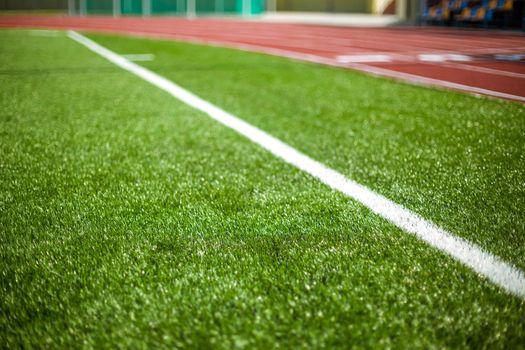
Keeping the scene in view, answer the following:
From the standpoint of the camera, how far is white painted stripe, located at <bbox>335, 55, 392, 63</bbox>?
29.6 feet

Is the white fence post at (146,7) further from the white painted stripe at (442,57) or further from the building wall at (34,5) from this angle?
the white painted stripe at (442,57)

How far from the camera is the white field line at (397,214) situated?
1760 millimetres

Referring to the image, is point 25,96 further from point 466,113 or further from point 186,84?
point 466,113

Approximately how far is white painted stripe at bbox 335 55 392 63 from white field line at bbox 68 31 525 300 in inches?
203

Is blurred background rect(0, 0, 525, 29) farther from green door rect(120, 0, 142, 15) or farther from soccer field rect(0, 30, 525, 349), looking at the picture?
soccer field rect(0, 30, 525, 349)

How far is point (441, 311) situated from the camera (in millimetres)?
1550

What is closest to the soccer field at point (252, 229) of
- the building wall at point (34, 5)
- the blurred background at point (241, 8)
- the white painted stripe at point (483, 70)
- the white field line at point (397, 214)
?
the white field line at point (397, 214)

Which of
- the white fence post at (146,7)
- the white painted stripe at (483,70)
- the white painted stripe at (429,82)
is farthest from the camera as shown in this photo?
the white fence post at (146,7)

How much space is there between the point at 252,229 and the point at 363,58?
7920 mm

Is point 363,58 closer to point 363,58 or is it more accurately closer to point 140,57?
point 363,58

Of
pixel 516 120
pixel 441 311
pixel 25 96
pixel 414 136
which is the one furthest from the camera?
pixel 25 96

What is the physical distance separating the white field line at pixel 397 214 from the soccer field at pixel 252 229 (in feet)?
0.13

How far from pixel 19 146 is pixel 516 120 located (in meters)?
3.84

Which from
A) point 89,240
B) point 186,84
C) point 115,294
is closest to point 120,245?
point 89,240
